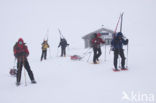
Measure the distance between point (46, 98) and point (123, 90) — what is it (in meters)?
2.87

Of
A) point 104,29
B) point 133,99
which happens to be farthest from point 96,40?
point 104,29

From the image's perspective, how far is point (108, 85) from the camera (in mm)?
7254

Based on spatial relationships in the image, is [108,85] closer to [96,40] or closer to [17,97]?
[17,97]

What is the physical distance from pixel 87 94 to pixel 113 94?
3.11ft

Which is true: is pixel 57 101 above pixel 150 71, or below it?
below

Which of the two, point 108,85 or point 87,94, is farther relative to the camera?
point 108,85

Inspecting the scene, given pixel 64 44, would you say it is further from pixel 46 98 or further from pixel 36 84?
pixel 46 98

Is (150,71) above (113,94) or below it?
above

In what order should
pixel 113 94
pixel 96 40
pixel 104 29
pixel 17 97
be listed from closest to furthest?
pixel 113 94
pixel 17 97
pixel 96 40
pixel 104 29

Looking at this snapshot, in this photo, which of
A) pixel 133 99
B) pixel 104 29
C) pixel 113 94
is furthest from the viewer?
pixel 104 29

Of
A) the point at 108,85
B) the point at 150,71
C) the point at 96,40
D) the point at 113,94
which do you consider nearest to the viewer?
the point at 113,94

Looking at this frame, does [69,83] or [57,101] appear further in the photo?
[69,83]

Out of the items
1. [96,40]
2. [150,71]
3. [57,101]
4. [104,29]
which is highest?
[104,29]

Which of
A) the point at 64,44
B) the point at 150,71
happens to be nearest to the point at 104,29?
the point at 64,44
